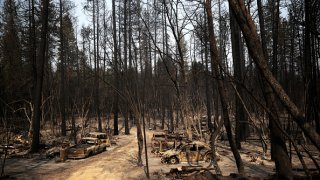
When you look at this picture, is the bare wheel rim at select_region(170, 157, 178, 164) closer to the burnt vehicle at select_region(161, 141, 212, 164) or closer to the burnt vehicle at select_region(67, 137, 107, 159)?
the burnt vehicle at select_region(161, 141, 212, 164)

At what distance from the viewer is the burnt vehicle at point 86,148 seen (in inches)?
743

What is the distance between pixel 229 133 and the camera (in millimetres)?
10516

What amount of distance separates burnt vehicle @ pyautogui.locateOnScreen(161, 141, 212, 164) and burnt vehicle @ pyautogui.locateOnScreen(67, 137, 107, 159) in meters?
5.51

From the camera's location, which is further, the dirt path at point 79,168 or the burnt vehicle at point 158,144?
the burnt vehicle at point 158,144

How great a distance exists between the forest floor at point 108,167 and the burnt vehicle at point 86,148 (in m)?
0.44

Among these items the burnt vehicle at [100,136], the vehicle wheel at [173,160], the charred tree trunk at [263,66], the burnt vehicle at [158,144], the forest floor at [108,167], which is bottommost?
the forest floor at [108,167]

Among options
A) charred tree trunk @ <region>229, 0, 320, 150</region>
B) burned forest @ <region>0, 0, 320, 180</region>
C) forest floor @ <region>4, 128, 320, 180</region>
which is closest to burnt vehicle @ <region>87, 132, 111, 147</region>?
burned forest @ <region>0, 0, 320, 180</region>

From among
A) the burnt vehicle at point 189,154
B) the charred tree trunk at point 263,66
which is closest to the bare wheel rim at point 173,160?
the burnt vehicle at point 189,154

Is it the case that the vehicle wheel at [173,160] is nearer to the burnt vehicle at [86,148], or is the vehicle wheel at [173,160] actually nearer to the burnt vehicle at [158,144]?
the burnt vehicle at [158,144]

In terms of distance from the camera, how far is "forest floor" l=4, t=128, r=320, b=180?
539 inches

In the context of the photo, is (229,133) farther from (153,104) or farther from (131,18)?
(153,104)

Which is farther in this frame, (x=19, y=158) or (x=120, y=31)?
(x=120, y=31)

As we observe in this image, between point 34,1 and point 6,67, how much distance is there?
505 inches

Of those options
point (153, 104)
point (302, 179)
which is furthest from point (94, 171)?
point (153, 104)
